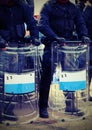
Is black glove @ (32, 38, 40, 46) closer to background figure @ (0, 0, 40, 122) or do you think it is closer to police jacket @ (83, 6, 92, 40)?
background figure @ (0, 0, 40, 122)

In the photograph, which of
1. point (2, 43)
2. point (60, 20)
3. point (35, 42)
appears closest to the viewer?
point (2, 43)

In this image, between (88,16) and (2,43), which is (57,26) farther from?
(2,43)

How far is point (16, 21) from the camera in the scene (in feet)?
12.5

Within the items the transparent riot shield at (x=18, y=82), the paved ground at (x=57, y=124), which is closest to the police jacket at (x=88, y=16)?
the transparent riot shield at (x=18, y=82)

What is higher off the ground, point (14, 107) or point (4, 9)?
point (4, 9)

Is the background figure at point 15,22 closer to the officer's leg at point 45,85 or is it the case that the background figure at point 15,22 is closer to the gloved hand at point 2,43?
the gloved hand at point 2,43

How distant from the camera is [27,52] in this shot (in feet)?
12.4

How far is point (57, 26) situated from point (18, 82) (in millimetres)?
544

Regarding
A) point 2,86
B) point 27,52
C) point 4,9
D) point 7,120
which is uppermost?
point 4,9

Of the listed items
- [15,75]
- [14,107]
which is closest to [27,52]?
[15,75]

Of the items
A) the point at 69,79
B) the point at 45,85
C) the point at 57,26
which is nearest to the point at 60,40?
the point at 57,26

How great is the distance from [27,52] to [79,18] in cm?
51

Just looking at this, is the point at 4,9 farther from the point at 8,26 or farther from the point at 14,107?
the point at 14,107

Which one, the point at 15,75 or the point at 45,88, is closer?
the point at 15,75
